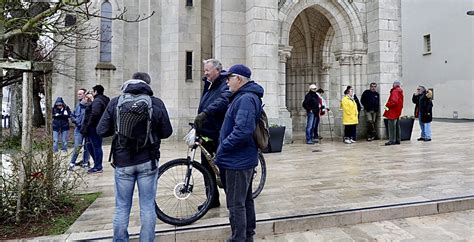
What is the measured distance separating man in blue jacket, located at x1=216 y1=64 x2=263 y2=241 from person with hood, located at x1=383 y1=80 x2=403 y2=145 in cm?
853

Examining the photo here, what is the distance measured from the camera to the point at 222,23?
36.9 ft

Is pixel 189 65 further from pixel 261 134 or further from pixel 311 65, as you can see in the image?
pixel 261 134

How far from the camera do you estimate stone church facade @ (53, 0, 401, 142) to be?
1078 cm

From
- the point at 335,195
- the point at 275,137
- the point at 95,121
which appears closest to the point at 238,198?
the point at 335,195

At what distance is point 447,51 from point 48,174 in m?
27.0

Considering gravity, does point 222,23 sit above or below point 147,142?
above

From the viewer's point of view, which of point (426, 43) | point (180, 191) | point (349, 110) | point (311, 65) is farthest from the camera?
point (426, 43)

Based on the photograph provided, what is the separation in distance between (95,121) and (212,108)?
3.76 m

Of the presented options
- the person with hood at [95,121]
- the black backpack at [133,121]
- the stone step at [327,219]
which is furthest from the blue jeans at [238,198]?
the person with hood at [95,121]

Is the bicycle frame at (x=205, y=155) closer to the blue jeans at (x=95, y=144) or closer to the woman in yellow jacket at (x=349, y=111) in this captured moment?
the blue jeans at (x=95, y=144)

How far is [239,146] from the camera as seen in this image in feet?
10.6

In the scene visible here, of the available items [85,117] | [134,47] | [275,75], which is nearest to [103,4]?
[134,47]

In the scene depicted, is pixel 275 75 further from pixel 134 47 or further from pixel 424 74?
pixel 424 74

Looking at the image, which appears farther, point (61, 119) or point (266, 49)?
point (266, 49)
